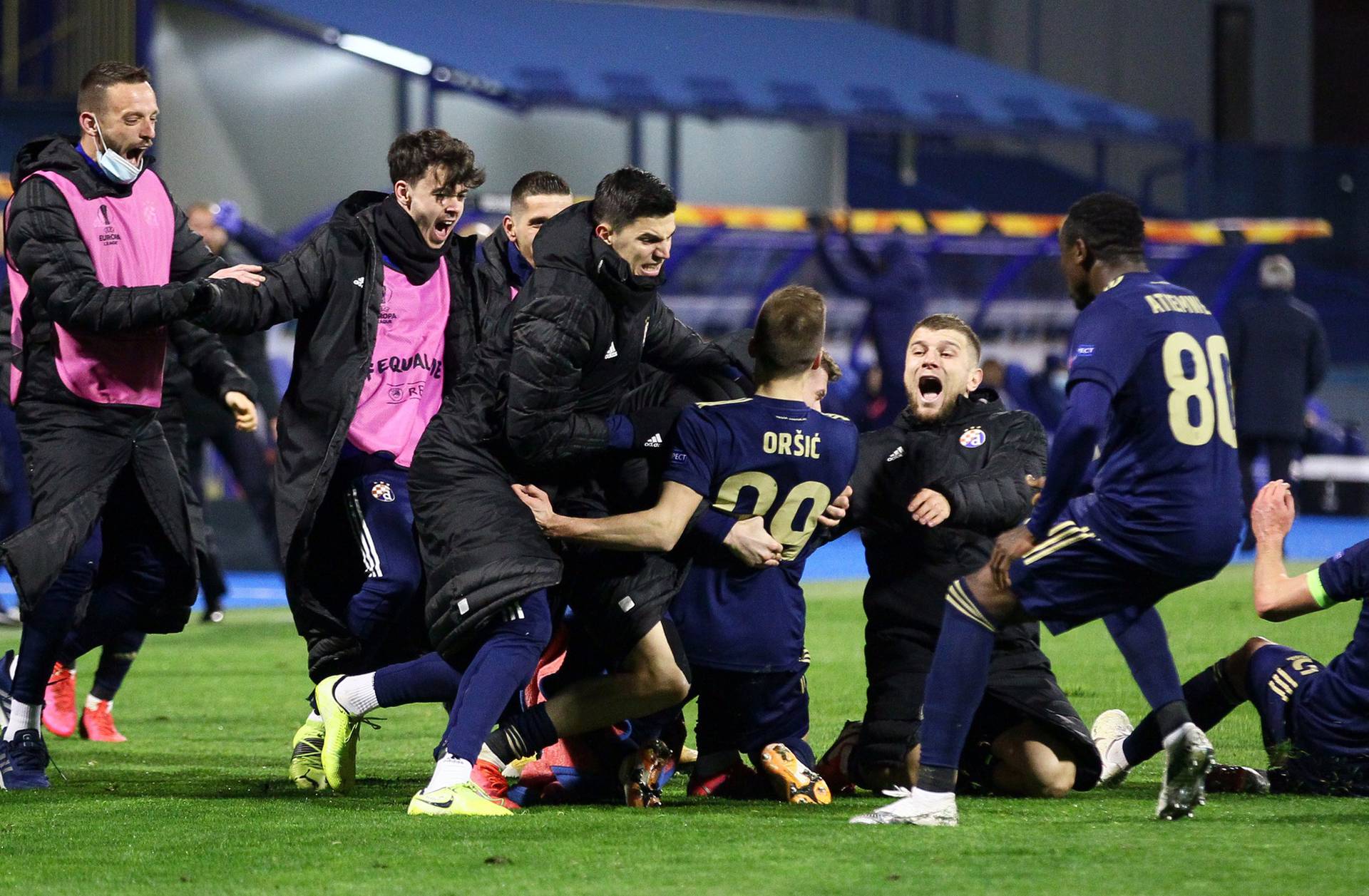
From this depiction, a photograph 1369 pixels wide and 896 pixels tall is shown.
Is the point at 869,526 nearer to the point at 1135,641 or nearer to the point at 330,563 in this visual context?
the point at 1135,641

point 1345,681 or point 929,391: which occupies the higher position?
point 929,391

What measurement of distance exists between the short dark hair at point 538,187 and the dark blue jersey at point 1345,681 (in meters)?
2.61

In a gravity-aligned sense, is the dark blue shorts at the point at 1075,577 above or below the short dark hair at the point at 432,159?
below

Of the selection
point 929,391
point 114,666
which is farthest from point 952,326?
point 114,666

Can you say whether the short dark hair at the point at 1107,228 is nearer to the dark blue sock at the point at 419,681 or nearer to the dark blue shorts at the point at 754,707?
the dark blue shorts at the point at 754,707

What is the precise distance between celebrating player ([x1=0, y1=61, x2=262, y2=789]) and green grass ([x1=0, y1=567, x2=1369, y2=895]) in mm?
578

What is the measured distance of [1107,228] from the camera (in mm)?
5145

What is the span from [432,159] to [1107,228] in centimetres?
199

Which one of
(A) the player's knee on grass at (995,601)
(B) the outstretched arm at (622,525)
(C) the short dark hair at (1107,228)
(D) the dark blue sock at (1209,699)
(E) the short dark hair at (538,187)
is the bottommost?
(D) the dark blue sock at (1209,699)

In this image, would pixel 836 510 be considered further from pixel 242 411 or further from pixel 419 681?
pixel 242 411

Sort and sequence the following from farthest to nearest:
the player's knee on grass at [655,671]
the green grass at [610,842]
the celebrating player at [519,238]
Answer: the celebrating player at [519,238] < the player's knee on grass at [655,671] < the green grass at [610,842]

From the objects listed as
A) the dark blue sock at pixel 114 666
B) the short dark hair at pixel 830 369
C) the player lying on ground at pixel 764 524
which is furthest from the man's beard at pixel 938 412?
the dark blue sock at pixel 114 666

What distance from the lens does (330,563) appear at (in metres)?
6.07

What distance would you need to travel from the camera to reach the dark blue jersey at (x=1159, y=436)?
495cm
